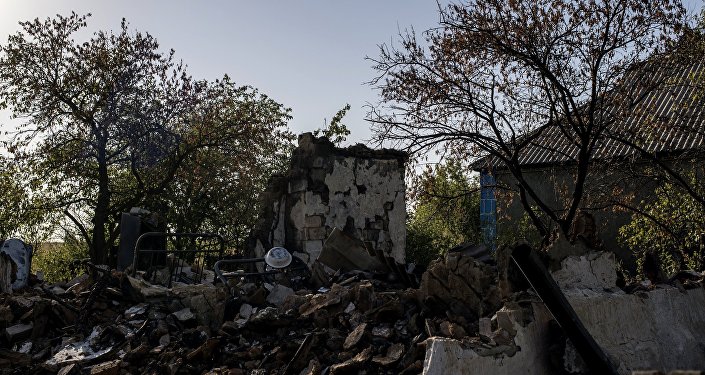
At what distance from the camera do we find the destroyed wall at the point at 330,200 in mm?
10922

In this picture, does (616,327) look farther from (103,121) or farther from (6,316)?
(103,121)

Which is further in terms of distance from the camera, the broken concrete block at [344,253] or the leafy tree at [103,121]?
the leafy tree at [103,121]

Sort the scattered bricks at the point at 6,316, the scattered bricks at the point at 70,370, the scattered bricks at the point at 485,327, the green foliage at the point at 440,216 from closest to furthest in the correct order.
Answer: the scattered bricks at the point at 485,327 → the scattered bricks at the point at 70,370 → the scattered bricks at the point at 6,316 → the green foliage at the point at 440,216

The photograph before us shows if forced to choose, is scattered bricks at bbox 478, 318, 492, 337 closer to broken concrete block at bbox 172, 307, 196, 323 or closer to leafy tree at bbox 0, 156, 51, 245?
broken concrete block at bbox 172, 307, 196, 323

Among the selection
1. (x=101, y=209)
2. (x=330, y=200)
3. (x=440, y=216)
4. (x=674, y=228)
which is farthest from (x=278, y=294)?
(x=101, y=209)

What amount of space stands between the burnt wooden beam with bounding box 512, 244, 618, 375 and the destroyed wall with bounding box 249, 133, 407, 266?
20.0ft

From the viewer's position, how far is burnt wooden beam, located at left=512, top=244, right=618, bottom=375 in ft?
15.2

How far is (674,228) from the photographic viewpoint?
10977 millimetres

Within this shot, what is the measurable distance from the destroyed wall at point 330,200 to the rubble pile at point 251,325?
7.28 ft

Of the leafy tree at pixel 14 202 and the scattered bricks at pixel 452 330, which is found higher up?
the leafy tree at pixel 14 202

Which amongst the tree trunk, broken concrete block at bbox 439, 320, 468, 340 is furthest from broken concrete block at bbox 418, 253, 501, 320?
the tree trunk

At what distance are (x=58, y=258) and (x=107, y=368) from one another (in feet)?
46.2

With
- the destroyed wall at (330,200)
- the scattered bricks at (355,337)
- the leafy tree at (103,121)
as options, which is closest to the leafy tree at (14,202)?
the leafy tree at (103,121)

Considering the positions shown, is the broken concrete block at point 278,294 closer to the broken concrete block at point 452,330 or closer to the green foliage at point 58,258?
the broken concrete block at point 452,330
